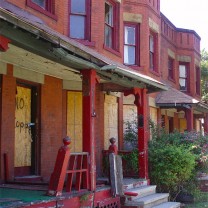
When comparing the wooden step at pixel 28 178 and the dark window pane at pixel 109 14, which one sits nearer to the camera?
the wooden step at pixel 28 178

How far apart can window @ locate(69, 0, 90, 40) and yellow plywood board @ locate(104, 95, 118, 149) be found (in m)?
2.27

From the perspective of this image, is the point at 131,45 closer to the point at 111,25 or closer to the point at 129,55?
the point at 129,55

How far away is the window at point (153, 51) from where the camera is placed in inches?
742

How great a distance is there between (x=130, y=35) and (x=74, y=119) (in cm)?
568

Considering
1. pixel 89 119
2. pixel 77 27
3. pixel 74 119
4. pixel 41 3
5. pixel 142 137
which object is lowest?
pixel 142 137

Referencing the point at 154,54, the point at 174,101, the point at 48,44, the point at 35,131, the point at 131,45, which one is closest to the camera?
the point at 48,44

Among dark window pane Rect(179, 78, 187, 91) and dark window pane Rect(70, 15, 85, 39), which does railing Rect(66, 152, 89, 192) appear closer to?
dark window pane Rect(70, 15, 85, 39)

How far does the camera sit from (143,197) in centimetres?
1152

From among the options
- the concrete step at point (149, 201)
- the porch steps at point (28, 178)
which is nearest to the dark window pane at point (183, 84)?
the concrete step at point (149, 201)

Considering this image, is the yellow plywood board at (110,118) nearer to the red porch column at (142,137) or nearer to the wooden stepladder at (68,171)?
the red porch column at (142,137)

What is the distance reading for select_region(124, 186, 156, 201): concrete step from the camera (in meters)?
10.4

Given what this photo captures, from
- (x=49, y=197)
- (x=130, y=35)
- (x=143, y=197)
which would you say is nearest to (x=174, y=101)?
(x=130, y=35)

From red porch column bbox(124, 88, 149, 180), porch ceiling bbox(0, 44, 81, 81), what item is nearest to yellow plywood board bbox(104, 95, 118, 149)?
red porch column bbox(124, 88, 149, 180)

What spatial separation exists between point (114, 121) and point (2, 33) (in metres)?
9.16
